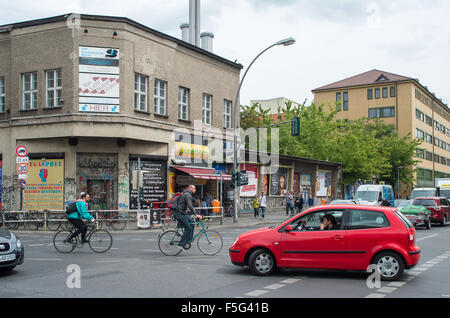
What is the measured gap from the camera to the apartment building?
81500 mm

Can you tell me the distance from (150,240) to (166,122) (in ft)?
36.1

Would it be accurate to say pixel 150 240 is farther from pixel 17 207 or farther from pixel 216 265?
pixel 17 207

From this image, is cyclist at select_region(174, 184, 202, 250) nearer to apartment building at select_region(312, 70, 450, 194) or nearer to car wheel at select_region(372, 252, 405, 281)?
car wheel at select_region(372, 252, 405, 281)

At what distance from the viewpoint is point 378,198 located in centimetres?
2969

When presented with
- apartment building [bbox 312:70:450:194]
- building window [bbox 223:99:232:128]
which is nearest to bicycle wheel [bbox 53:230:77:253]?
building window [bbox 223:99:232:128]

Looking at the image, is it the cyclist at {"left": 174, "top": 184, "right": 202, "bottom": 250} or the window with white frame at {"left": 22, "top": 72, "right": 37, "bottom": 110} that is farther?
the window with white frame at {"left": 22, "top": 72, "right": 37, "bottom": 110}

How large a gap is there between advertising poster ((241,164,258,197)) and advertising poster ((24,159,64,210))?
13344 millimetres

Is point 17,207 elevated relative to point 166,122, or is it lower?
lower

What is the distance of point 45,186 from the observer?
2530cm

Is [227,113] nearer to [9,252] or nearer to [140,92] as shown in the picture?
[140,92]

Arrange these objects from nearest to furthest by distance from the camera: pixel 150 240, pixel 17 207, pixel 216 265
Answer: pixel 216 265
pixel 150 240
pixel 17 207

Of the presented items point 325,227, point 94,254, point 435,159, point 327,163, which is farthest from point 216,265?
point 435,159

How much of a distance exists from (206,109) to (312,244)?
73.3ft

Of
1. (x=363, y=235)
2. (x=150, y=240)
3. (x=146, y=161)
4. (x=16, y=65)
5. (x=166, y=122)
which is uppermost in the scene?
(x=16, y=65)
